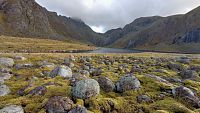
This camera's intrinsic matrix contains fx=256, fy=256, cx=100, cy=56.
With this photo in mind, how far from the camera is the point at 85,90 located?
70.3ft

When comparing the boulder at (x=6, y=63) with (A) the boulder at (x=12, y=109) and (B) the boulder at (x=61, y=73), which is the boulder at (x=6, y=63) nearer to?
(B) the boulder at (x=61, y=73)

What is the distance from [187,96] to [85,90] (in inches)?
375

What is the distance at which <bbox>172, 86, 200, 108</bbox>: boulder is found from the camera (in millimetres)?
22938

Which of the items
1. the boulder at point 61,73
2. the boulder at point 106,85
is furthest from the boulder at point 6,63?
the boulder at point 106,85

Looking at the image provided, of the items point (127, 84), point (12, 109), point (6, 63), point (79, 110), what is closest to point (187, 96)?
point (127, 84)

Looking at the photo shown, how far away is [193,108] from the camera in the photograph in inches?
882

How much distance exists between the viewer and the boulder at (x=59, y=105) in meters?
19.6

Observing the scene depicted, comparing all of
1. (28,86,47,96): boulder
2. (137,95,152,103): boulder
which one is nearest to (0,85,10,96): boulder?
(28,86,47,96): boulder

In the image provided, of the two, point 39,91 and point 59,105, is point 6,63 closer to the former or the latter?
point 39,91

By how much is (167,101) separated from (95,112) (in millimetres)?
6824

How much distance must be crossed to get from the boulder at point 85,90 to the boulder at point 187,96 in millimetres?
7898

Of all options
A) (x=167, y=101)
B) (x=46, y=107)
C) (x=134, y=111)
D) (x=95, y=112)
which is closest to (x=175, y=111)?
(x=167, y=101)

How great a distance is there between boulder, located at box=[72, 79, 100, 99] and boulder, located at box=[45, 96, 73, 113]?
1.17m

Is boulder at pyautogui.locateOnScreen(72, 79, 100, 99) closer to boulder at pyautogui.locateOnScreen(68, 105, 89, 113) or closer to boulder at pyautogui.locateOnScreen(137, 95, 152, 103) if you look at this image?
boulder at pyautogui.locateOnScreen(68, 105, 89, 113)
